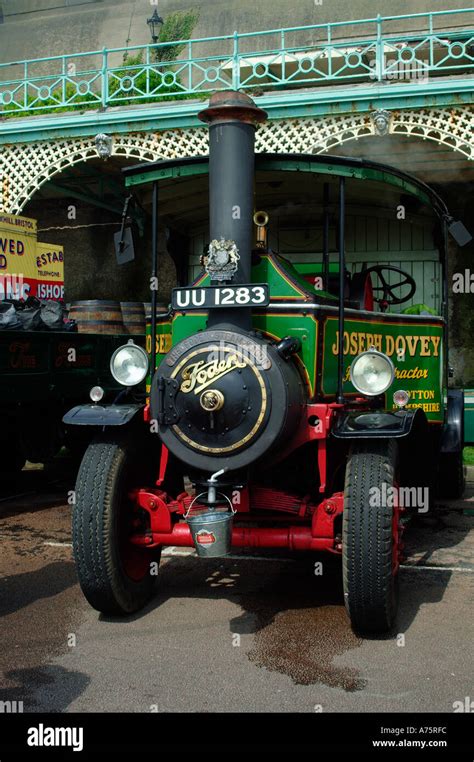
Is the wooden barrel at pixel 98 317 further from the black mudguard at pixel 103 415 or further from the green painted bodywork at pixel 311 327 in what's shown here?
the black mudguard at pixel 103 415

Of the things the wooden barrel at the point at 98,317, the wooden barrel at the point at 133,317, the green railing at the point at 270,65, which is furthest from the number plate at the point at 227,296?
the green railing at the point at 270,65

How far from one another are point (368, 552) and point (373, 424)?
685 mm

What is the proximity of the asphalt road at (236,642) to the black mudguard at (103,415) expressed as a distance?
1.08 metres

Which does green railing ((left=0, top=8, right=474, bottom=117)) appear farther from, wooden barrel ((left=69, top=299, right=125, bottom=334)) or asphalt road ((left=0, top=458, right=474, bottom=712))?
asphalt road ((left=0, top=458, right=474, bottom=712))

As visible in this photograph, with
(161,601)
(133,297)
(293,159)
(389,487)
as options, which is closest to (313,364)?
(389,487)

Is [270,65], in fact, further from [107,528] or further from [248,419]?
[107,528]

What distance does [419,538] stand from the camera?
6.57 meters

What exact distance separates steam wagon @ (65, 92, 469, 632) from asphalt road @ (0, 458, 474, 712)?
0.88 ft

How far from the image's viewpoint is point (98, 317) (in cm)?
1018

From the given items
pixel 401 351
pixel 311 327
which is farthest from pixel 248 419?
pixel 401 351

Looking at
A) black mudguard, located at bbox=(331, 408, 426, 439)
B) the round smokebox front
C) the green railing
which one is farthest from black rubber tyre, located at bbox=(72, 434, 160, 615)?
the green railing

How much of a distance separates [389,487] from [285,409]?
65 centimetres

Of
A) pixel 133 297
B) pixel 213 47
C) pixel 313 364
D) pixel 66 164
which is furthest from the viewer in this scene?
pixel 213 47
